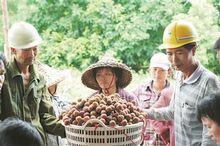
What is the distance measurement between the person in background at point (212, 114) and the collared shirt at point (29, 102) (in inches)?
31.4

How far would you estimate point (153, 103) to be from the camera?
3039 mm

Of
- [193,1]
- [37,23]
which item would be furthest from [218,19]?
[37,23]

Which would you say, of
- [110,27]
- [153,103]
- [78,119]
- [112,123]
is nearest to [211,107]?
[112,123]

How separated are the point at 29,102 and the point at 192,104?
878mm

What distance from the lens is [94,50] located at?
409 centimetres

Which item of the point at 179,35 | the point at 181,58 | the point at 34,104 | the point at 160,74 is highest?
the point at 179,35

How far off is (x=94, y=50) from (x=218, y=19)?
4.17 feet

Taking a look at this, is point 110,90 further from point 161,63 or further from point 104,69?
point 161,63

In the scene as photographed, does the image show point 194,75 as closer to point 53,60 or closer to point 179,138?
point 179,138

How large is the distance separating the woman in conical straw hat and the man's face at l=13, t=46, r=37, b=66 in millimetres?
366

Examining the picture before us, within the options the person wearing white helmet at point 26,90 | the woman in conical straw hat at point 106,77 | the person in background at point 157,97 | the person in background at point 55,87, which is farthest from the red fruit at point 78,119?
the person in background at point 157,97

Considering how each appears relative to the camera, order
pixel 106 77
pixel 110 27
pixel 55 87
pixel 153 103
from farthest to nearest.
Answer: pixel 110 27 < pixel 153 103 < pixel 55 87 < pixel 106 77

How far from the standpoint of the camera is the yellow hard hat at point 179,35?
2.13m

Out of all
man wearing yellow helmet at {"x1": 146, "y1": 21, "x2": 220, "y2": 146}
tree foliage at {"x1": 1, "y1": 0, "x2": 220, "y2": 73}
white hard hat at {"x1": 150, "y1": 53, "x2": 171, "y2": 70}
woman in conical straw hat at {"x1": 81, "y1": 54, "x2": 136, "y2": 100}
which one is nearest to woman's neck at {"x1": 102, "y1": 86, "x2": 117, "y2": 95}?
woman in conical straw hat at {"x1": 81, "y1": 54, "x2": 136, "y2": 100}
